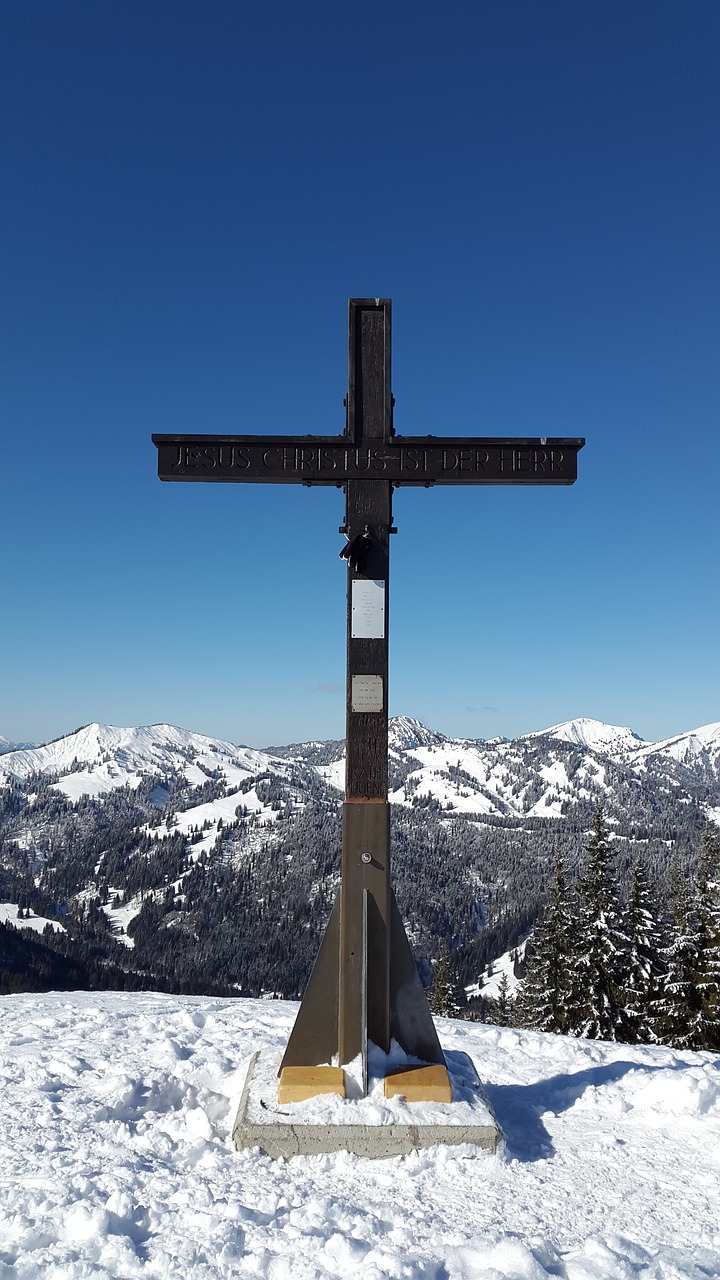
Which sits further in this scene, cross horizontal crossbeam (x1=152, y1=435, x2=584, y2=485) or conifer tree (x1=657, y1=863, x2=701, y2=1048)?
conifer tree (x1=657, y1=863, x2=701, y2=1048)

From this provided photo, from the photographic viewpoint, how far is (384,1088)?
540cm

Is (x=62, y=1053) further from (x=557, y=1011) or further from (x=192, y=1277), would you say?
(x=557, y=1011)

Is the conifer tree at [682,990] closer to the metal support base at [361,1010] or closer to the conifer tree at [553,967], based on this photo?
the conifer tree at [553,967]

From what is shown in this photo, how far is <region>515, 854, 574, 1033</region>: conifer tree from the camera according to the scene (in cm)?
2225

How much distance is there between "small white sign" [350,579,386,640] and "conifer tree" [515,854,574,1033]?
2012 centimetres

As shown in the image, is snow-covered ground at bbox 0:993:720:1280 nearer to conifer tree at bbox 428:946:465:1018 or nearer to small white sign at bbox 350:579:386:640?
small white sign at bbox 350:579:386:640

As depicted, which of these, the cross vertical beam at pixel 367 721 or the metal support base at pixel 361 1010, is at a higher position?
the cross vertical beam at pixel 367 721

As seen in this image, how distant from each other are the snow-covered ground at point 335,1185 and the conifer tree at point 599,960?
1614 cm

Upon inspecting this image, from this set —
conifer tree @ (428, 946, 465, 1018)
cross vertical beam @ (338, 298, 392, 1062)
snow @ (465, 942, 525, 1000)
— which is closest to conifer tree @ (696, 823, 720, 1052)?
conifer tree @ (428, 946, 465, 1018)

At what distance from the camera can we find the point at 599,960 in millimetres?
21844

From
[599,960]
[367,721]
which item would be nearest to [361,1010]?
[367,721]

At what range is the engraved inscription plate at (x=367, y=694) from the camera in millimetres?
5988

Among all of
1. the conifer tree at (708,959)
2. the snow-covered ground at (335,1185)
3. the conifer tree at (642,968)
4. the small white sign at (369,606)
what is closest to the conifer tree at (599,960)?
the conifer tree at (642,968)

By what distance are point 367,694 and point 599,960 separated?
1990cm
